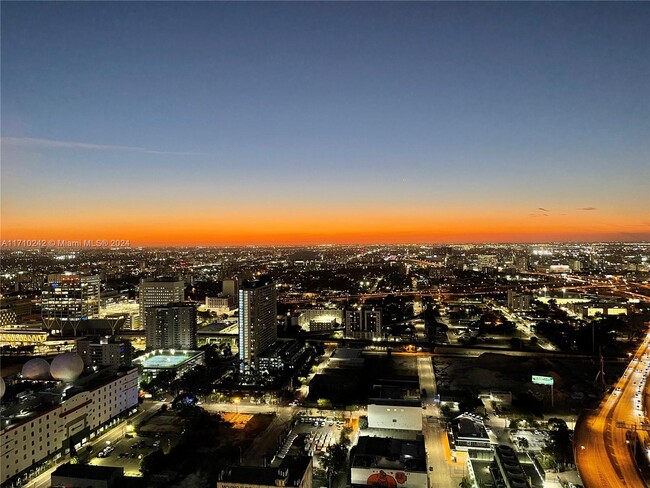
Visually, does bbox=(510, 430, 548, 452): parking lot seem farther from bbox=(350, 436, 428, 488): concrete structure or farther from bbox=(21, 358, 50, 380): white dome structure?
bbox=(21, 358, 50, 380): white dome structure

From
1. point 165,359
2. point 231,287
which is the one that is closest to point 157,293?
point 231,287

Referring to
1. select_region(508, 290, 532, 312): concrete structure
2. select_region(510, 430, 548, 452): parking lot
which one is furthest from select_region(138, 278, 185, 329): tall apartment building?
select_region(508, 290, 532, 312): concrete structure

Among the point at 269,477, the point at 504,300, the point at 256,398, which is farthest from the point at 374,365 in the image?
the point at 504,300

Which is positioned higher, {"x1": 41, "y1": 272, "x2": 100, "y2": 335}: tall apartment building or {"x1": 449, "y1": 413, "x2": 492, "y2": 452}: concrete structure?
{"x1": 41, "y1": 272, "x2": 100, "y2": 335}: tall apartment building

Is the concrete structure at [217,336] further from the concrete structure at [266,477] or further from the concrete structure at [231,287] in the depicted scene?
the concrete structure at [266,477]

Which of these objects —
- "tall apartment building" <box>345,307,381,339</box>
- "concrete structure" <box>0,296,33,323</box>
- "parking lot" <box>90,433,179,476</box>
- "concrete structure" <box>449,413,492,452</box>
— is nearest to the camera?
"parking lot" <box>90,433,179,476</box>
